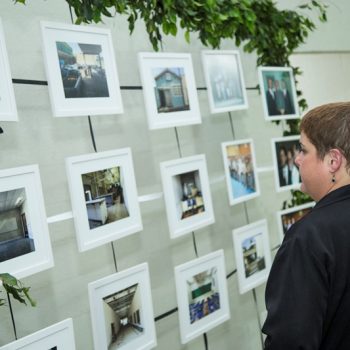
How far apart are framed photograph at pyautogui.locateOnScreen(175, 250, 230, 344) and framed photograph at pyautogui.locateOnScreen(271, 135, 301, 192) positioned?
92 cm

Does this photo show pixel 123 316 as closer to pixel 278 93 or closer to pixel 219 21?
pixel 219 21

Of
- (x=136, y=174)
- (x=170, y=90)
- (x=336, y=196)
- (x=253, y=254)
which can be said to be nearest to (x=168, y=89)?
(x=170, y=90)

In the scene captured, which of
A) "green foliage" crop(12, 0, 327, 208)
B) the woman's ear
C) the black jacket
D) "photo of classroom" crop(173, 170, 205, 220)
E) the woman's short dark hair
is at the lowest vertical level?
the black jacket

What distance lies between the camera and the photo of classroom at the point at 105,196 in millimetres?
2240

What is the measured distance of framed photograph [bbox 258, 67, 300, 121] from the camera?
141 inches

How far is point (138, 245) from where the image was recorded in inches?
106

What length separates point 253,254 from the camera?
11.3 feet

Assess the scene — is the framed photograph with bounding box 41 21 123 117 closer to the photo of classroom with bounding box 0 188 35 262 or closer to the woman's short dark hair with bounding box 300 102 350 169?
the photo of classroom with bounding box 0 188 35 262

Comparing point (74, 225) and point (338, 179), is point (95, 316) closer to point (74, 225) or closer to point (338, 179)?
point (74, 225)

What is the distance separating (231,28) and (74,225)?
5.67 ft

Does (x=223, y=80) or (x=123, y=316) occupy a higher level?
(x=223, y=80)

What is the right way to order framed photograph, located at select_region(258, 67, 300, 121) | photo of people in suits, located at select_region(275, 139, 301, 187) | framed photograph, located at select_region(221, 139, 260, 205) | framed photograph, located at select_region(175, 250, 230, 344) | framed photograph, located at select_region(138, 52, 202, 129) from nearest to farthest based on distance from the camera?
framed photograph, located at select_region(138, 52, 202, 129), framed photograph, located at select_region(175, 250, 230, 344), framed photograph, located at select_region(221, 139, 260, 205), framed photograph, located at select_region(258, 67, 300, 121), photo of people in suits, located at select_region(275, 139, 301, 187)

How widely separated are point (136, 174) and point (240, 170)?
88 cm

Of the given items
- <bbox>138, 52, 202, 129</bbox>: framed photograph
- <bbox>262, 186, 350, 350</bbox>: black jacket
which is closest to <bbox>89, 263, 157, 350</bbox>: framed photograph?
<bbox>138, 52, 202, 129</bbox>: framed photograph
